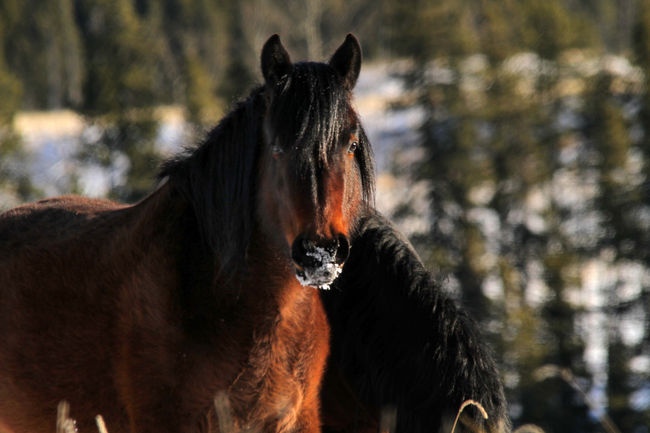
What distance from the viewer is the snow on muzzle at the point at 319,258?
10.0 feet

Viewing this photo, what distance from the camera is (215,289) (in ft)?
11.8

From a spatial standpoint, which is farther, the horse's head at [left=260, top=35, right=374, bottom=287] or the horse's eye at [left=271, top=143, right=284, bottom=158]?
the horse's eye at [left=271, top=143, right=284, bottom=158]

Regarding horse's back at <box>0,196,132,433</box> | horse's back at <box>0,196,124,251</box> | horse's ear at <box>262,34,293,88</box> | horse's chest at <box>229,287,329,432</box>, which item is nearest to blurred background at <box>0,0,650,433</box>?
horse's back at <box>0,196,124,251</box>

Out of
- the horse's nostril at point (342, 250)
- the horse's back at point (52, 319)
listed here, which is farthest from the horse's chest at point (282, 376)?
the horse's back at point (52, 319)

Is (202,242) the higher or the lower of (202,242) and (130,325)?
the higher

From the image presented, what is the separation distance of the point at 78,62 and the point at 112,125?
40375mm

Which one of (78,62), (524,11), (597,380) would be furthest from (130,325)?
(78,62)

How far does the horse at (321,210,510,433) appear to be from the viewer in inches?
146

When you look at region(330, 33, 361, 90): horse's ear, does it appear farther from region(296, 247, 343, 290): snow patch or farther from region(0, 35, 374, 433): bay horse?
region(296, 247, 343, 290): snow patch

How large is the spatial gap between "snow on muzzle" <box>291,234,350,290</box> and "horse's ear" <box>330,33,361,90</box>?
0.91 metres

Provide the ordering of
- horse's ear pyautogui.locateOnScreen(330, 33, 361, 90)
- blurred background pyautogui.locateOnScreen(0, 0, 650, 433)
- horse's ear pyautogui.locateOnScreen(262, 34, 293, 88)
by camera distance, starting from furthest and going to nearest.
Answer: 1. blurred background pyautogui.locateOnScreen(0, 0, 650, 433)
2. horse's ear pyautogui.locateOnScreen(330, 33, 361, 90)
3. horse's ear pyautogui.locateOnScreen(262, 34, 293, 88)

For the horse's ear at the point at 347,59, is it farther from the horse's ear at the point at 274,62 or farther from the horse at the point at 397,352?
the horse at the point at 397,352

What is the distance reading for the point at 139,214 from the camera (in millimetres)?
3902

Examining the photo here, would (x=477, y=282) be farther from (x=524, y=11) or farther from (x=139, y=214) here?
(x=139, y=214)
